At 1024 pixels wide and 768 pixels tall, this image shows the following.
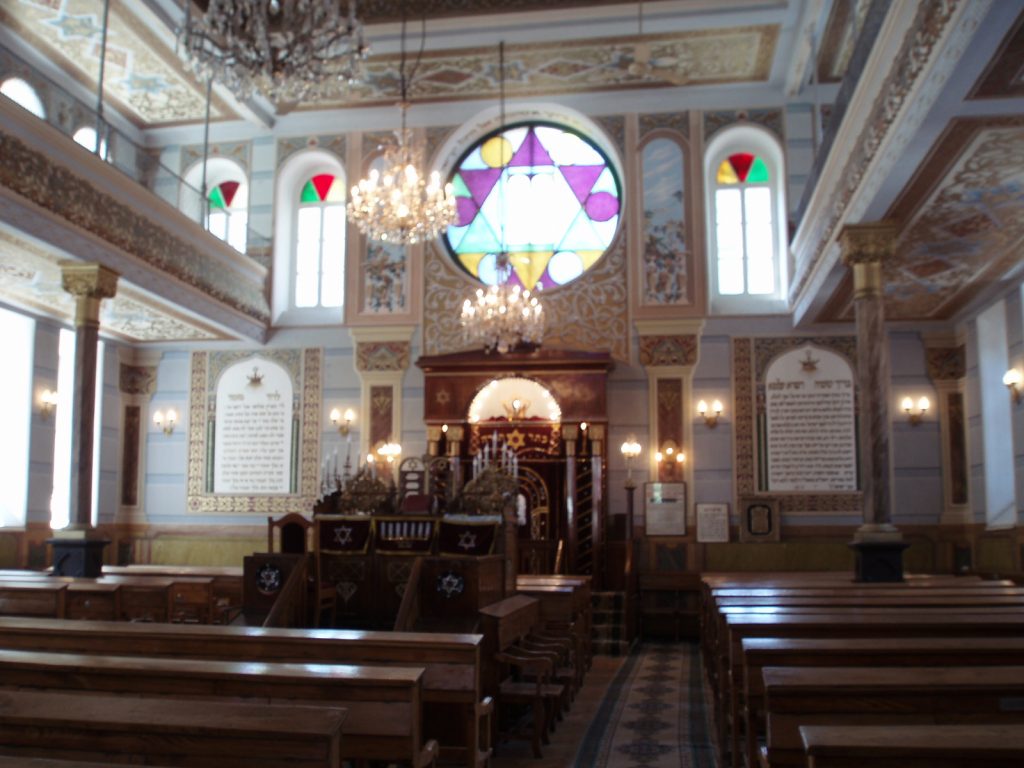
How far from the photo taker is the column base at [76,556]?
1195cm

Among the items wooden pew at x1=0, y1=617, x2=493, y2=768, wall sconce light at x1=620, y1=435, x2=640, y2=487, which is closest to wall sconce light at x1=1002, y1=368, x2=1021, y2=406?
wall sconce light at x1=620, y1=435, x2=640, y2=487

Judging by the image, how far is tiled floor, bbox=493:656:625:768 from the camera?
663cm

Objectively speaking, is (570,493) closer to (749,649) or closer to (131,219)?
(131,219)

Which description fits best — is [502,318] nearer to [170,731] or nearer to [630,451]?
[630,451]

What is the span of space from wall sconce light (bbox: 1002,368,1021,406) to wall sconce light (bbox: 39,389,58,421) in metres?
13.1

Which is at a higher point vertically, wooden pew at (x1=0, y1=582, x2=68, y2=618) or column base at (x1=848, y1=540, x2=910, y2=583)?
column base at (x1=848, y1=540, x2=910, y2=583)

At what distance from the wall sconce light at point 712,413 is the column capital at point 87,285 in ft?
27.7

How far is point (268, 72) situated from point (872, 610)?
6.55m

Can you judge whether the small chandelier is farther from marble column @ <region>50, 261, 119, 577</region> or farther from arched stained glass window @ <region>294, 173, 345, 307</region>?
marble column @ <region>50, 261, 119, 577</region>

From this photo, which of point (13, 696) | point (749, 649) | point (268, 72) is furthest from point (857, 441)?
point (13, 696)

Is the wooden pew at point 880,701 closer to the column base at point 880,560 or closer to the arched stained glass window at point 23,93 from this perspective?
the column base at point 880,560

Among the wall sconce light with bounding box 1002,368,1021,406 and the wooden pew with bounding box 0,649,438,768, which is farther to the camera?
the wall sconce light with bounding box 1002,368,1021,406

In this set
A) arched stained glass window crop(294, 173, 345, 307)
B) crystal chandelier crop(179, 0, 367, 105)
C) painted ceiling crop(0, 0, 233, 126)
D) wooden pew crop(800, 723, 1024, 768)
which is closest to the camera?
wooden pew crop(800, 723, 1024, 768)

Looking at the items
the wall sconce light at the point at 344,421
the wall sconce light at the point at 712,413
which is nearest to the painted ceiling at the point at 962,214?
the wall sconce light at the point at 712,413
